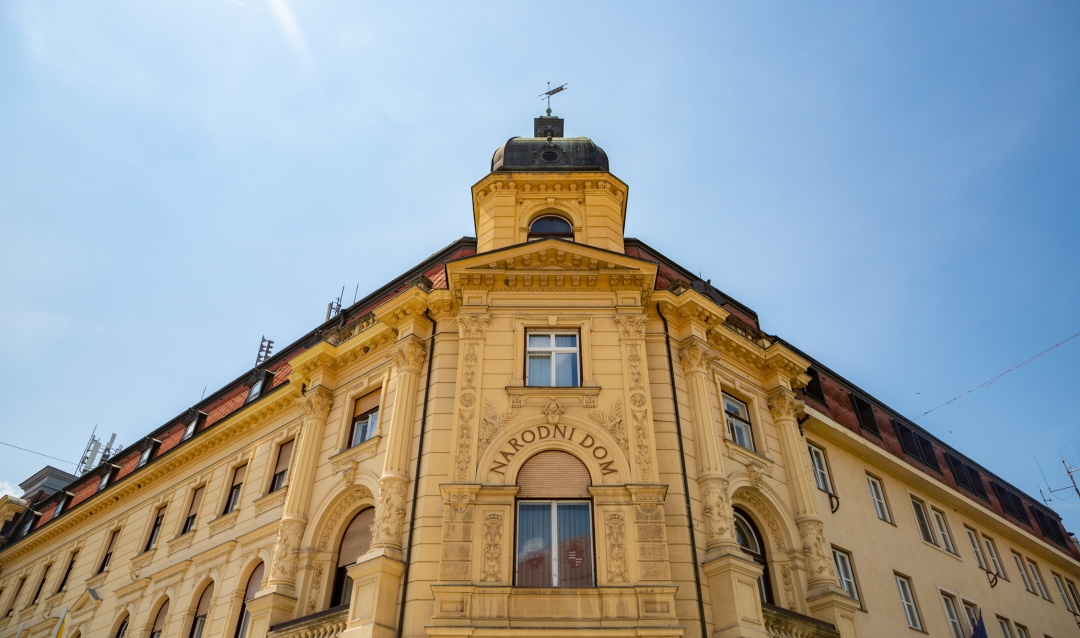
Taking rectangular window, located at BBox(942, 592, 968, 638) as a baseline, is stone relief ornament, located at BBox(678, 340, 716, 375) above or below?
above

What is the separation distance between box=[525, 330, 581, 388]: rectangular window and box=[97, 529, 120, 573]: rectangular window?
2210 cm

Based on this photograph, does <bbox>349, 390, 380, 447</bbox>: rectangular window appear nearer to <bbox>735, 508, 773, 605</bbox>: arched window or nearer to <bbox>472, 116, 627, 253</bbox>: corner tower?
<bbox>472, 116, 627, 253</bbox>: corner tower

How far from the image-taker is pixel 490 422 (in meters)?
18.8

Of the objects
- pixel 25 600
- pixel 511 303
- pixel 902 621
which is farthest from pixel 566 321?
pixel 25 600

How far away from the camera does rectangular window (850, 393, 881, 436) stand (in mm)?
29923

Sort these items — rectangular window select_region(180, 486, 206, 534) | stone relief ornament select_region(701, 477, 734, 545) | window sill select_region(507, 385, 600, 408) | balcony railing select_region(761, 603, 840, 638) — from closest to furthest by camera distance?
balcony railing select_region(761, 603, 840, 638), stone relief ornament select_region(701, 477, 734, 545), window sill select_region(507, 385, 600, 408), rectangular window select_region(180, 486, 206, 534)

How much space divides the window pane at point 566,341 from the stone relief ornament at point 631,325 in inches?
51.0

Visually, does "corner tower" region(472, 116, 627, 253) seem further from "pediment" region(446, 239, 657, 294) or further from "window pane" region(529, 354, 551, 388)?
"window pane" region(529, 354, 551, 388)

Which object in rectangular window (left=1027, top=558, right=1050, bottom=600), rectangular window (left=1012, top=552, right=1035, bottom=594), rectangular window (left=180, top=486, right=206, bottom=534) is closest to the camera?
rectangular window (left=180, top=486, right=206, bottom=534)

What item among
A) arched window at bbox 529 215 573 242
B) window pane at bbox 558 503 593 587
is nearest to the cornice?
arched window at bbox 529 215 573 242

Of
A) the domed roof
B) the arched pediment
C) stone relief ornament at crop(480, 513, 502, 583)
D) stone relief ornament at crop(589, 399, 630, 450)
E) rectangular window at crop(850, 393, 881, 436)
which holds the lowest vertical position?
stone relief ornament at crop(480, 513, 502, 583)

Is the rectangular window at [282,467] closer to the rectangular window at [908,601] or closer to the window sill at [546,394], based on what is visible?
the window sill at [546,394]

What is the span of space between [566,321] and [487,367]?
2693mm

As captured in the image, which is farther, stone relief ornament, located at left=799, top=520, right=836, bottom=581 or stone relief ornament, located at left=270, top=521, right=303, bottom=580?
stone relief ornament, located at left=799, top=520, right=836, bottom=581
